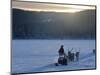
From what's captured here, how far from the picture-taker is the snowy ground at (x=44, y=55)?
342 cm

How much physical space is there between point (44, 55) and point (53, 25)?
1.44 feet

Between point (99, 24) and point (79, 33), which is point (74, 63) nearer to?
point (79, 33)

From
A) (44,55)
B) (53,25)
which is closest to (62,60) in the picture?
(44,55)

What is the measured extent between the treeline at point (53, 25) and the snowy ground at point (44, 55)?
0.08 meters

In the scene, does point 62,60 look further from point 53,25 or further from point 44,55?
point 53,25

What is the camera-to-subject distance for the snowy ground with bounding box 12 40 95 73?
135 inches

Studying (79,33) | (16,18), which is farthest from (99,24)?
(16,18)

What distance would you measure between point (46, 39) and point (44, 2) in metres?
0.51

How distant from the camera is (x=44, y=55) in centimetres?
355

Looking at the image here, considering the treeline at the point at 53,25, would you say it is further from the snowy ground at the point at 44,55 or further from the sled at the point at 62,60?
the sled at the point at 62,60

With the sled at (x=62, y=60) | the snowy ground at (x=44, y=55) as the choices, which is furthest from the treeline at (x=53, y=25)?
the sled at (x=62, y=60)

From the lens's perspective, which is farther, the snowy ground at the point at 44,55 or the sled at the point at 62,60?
the sled at the point at 62,60

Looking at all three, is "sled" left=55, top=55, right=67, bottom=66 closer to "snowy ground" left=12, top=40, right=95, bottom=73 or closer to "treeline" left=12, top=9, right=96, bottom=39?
"snowy ground" left=12, top=40, right=95, bottom=73

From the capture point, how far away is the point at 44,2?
3.55 m
